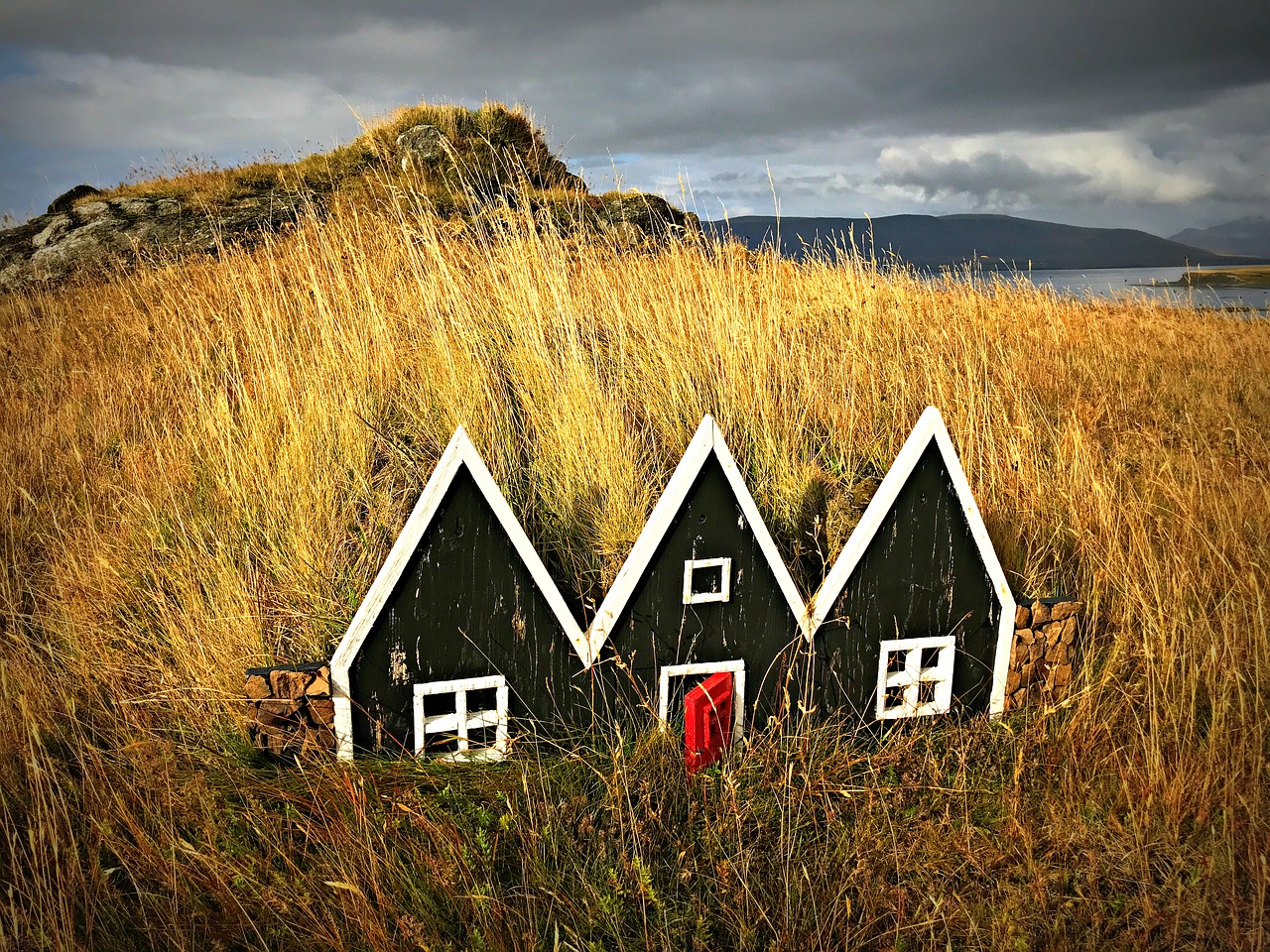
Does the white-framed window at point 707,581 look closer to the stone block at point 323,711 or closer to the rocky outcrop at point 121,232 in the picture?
the stone block at point 323,711

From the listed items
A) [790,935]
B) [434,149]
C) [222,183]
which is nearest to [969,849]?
[790,935]

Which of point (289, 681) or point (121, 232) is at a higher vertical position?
point (121, 232)

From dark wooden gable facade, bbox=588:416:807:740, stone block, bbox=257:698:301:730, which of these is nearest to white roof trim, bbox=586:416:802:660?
dark wooden gable facade, bbox=588:416:807:740

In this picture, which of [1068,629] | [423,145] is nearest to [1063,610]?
[1068,629]

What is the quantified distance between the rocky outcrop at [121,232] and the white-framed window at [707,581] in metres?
10.9

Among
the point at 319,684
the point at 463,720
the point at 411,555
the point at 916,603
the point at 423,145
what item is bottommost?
the point at 463,720

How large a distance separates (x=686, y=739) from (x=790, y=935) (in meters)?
0.60

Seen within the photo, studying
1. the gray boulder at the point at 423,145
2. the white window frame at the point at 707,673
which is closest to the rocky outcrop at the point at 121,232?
the gray boulder at the point at 423,145

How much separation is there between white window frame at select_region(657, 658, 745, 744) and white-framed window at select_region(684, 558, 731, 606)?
0.69ft

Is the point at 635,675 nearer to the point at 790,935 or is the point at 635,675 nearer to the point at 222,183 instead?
the point at 790,935

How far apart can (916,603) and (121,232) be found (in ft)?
45.2

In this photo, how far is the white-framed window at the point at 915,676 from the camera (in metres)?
2.68

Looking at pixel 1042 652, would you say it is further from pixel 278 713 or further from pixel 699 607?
pixel 278 713

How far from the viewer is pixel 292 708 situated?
8.00 feet
